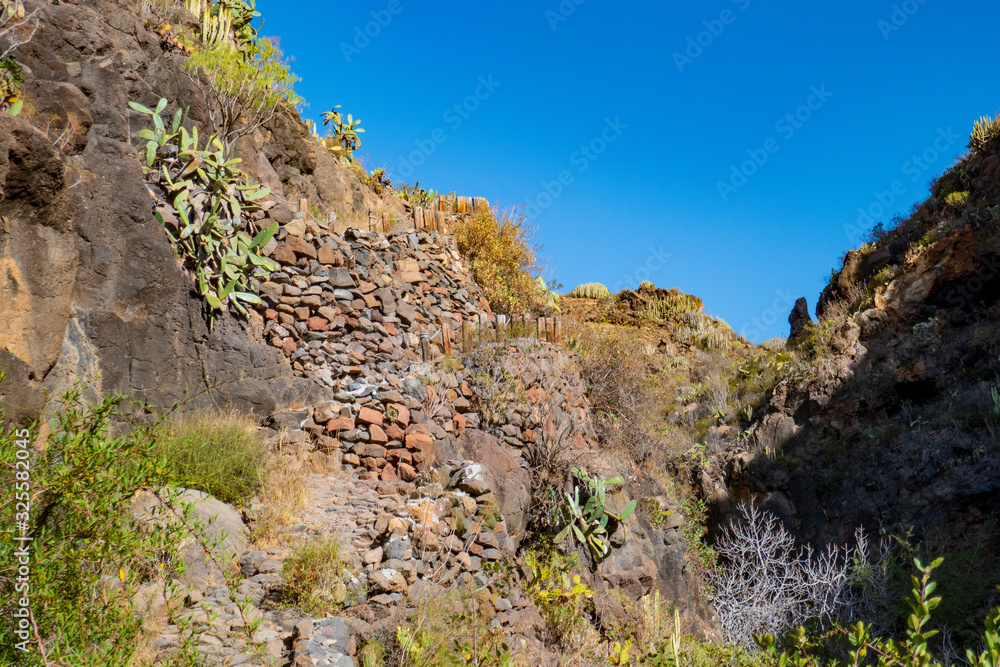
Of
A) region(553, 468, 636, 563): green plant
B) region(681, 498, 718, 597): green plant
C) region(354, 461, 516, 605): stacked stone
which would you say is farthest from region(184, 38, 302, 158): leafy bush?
region(681, 498, 718, 597): green plant

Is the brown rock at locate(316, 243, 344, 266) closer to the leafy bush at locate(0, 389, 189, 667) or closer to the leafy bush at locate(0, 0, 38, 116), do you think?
the leafy bush at locate(0, 0, 38, 116)

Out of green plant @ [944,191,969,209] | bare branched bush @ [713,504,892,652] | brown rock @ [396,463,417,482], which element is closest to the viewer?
Answer: brown rock @ [396,463,417,482]

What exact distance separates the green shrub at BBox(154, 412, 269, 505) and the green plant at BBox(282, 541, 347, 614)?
1.09 m

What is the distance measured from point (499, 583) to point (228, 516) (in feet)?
8.60

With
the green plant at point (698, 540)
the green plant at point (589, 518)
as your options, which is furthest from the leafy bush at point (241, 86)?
the green plant at point (698, 540)

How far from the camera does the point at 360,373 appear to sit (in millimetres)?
8266

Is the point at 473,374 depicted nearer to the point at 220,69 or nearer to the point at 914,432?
the point at 220,69

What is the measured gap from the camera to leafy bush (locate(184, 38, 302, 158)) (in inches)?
361

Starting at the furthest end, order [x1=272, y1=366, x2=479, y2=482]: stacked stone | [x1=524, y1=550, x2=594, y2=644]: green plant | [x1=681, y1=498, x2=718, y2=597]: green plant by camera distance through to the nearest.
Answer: [x1=681, y1=498, x2=718, y2=597]: green plant < [x1=272, y1=366, x2=479, y2=482]: stacked stone < [x1=524, y1=550, x2=594, y2=644]: green plant

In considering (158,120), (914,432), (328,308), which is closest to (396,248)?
(328,308)

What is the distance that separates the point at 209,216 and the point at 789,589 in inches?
396

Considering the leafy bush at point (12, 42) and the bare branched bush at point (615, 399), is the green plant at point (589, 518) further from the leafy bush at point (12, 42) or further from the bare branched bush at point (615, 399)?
the leafy bush at point (12, 42)

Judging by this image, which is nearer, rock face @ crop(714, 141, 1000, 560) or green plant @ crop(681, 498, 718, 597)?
rock face @ crop(714, 141, 1000, 560)

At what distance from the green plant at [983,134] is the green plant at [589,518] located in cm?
1382
